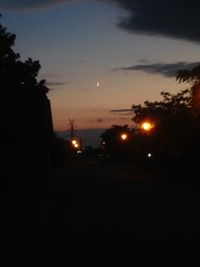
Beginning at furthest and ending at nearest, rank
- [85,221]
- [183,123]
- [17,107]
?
[183,123]
[17,107]
[85,221]

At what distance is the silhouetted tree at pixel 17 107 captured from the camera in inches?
1185

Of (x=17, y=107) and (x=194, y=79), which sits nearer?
(x=17, y=107)

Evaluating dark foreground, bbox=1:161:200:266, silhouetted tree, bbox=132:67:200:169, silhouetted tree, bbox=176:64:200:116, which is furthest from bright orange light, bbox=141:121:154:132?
dark foreground, bbox=1:161:200:266

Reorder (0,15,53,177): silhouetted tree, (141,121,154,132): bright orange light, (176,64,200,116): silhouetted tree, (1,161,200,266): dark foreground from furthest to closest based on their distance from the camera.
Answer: (141,121,154,132): bright orange light → (176,64,200,116): silhouetted tree → (0,15,53,177): silhouetted tree → (1,161,200,266): dark foreground

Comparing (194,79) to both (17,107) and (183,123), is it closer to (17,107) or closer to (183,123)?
(183,123)

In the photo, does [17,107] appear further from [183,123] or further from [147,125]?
[147,125]

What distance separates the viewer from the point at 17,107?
30.8 metres

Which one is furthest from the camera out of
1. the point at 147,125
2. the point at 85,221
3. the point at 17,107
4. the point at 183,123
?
the point at 147,125

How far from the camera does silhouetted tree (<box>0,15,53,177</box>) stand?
3009 centimetres

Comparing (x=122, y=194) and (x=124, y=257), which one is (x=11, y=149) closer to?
(x=122, y=194)

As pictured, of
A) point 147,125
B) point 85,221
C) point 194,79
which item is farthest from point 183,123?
point 85,221

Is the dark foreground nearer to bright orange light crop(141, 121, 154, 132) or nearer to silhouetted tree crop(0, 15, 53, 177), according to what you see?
silhouetted tree crop(0, 15, 53, 177)

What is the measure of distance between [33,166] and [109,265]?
81.0 feet

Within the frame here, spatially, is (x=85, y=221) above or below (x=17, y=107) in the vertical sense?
below
